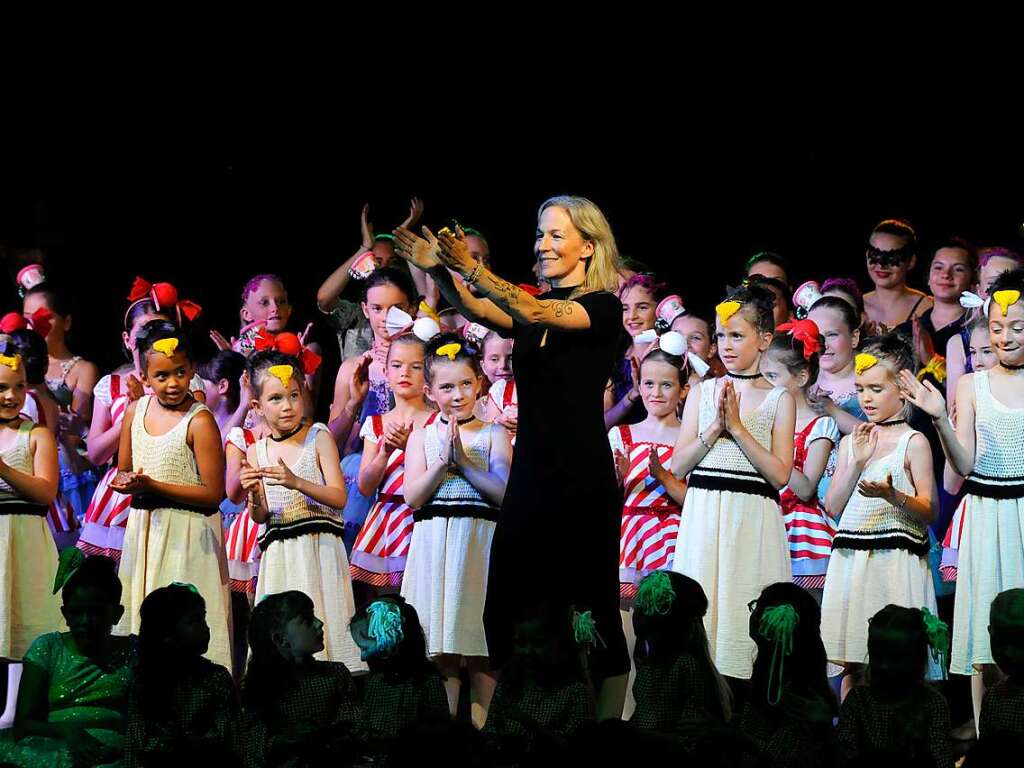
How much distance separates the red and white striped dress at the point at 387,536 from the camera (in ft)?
17.3

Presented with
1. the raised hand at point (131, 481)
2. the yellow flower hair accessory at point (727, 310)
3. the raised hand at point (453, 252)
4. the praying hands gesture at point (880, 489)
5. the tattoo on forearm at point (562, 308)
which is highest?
the yellow flower hair accessory at point (727, 310)

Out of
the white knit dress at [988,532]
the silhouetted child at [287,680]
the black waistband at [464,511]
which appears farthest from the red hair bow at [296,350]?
the white knit dress at [988,532]

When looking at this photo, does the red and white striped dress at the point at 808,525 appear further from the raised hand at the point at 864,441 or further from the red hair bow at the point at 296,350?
the red hair bow at the point at 296,350

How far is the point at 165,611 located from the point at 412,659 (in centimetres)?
65

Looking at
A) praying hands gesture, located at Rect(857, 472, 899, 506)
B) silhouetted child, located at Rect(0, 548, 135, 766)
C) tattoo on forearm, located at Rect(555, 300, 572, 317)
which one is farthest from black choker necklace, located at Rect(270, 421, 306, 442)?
tattoo on forearm, located at Rect(555, 300, 572, 317)

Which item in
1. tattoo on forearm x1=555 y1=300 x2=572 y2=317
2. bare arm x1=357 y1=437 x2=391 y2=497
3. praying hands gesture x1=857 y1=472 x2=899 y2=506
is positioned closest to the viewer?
tattoo on forearm x1=555 y1=300 x2=572 y2=317

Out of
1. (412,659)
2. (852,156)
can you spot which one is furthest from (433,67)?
(412,659)

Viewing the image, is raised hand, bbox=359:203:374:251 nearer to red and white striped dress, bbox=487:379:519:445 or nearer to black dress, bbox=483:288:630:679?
red and white striped dress, bbox=487:379:519:445

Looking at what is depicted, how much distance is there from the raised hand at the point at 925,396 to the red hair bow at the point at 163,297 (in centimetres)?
292

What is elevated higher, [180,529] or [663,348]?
[663,348]

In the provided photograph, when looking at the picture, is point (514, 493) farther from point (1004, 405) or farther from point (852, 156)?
point (852, 156)

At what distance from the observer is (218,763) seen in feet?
8.67

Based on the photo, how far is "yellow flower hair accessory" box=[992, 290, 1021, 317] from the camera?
458 cm

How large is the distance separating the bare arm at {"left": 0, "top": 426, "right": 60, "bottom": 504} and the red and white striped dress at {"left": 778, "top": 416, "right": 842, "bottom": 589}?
2370 mm
